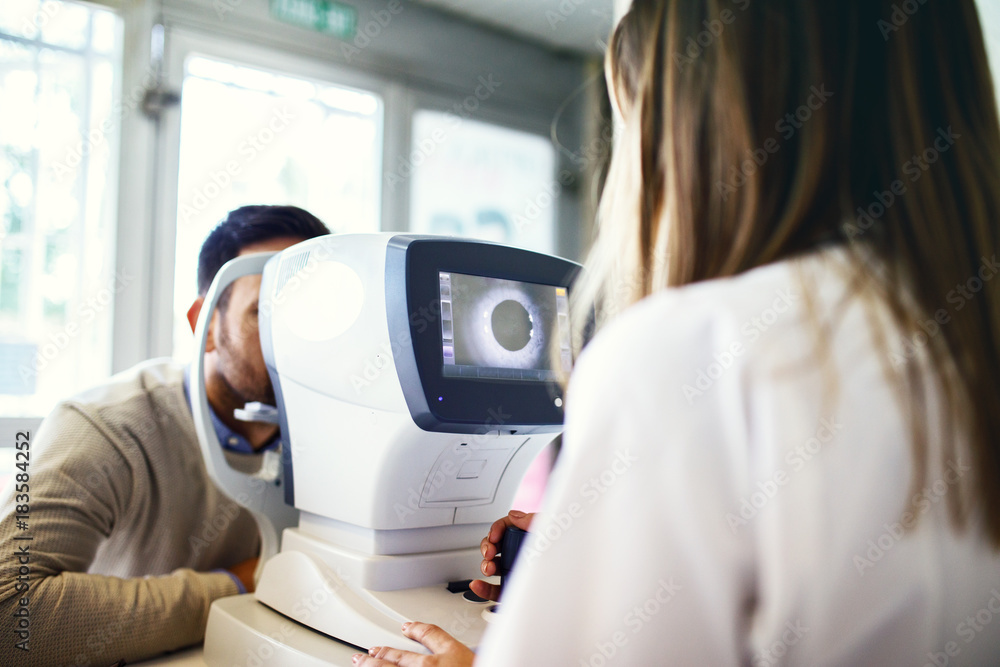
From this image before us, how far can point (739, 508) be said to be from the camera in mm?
439

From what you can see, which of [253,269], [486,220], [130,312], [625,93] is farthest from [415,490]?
[486,220]

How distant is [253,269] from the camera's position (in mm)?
971

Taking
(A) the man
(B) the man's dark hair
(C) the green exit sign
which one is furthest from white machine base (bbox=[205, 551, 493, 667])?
(C) the green exit sign

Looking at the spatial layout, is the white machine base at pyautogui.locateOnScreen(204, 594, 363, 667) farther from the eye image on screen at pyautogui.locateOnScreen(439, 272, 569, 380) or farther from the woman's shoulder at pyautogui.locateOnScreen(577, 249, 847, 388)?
the woman's shoulder at pyautogui.locateOnScreen(577, 249, 847, 388)

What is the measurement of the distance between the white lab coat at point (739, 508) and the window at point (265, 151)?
2.25 metres

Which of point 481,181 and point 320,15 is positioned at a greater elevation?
point 320,15

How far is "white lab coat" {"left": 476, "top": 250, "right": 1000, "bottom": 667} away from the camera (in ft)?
1.42

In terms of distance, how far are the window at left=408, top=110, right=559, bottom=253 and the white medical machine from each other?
2275 mm

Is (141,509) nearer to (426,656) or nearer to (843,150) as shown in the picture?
(426,656)

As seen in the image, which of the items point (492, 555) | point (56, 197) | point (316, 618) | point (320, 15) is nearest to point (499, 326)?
point (492, 555)

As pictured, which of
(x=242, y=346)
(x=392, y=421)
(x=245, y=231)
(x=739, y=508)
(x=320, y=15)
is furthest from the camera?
(x=320, y=15)

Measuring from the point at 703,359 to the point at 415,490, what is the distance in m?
0.47

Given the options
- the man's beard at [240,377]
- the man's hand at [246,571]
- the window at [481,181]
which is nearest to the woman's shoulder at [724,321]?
the man's hand at [246,571]

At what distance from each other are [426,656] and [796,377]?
17.4 inches
